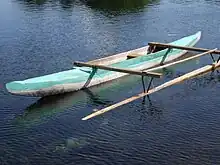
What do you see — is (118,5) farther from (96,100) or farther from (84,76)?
(96,100)

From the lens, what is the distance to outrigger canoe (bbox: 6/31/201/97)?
25.1 meters

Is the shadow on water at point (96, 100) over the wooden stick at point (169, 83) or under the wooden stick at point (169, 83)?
under

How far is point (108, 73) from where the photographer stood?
1166 inches

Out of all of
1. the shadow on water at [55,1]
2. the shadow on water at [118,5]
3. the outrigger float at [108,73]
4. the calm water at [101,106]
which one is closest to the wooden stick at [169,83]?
the outrigger float at [108,73]

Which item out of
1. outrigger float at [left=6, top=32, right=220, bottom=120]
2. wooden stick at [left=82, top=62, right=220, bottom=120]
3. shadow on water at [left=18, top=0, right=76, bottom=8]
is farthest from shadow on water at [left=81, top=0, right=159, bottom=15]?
wooden stick at [left=82, top=62, right=220, bottom=120]

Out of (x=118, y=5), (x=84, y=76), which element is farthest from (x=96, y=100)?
(x=118, y=5)

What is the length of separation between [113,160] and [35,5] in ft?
141

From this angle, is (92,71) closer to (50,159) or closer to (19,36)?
(50,159)

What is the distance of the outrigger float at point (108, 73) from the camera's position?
2519 cm

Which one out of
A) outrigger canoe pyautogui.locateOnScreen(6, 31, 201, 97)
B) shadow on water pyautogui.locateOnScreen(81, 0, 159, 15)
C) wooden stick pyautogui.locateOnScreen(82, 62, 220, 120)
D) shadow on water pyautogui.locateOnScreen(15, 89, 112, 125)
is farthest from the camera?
shadow on water pyautogui.locateOnScreen(81, 0, 159, 15)

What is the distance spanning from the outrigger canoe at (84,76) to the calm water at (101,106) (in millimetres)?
593

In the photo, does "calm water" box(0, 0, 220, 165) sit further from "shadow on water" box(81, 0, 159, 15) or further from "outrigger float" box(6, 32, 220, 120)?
"shadow on water" box(81, 0, 159, 15)

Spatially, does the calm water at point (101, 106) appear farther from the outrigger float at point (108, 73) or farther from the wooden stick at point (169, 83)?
the outrigger float at point (108, 73)

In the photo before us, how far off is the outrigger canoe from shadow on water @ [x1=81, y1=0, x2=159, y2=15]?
22.0 m
